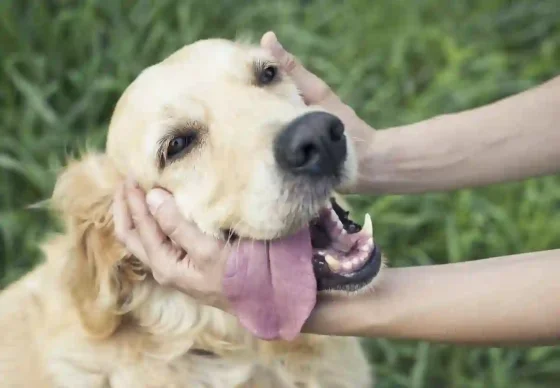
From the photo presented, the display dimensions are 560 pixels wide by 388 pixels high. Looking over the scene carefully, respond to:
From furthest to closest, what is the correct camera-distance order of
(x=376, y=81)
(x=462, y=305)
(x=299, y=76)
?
1. (x=376, y=81)
2. (x=299, y=76)
3. (x=462, y=305)

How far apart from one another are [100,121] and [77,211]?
6.27 ft

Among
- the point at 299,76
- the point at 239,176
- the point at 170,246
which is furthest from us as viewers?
the point at 299,76

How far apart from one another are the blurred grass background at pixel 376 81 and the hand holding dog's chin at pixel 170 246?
4.59 feet

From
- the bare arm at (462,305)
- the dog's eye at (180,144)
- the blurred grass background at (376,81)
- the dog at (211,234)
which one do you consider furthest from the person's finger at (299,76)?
the blurred grass background at (376,81)

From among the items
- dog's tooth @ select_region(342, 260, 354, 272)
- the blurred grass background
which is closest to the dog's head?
dog's tooth @ select_region(342, 260, 354, 272)

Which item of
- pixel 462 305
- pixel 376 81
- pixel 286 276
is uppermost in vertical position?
pixel 376 81

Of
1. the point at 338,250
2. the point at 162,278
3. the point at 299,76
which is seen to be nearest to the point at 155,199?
the point at 162,278

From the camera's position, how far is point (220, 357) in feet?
6.23

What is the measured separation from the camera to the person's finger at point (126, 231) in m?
1.79

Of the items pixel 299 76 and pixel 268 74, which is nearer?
pixel 268 74

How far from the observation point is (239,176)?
1669 mm

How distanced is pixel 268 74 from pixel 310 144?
46cm

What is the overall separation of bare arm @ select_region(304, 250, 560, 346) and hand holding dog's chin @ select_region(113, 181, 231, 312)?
265 mm

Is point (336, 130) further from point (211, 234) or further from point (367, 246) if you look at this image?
point (211, 234)
